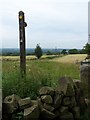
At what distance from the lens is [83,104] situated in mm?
3916

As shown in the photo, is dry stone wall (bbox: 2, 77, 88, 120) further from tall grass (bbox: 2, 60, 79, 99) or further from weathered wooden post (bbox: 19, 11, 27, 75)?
weathered wooden post (bbox: 19, 11, 27, 75)

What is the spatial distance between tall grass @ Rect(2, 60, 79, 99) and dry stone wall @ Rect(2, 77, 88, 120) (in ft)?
1.16

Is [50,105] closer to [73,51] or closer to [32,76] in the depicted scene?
[32,76]

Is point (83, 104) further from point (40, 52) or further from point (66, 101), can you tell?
point (40, 52)

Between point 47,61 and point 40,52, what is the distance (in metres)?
0.44

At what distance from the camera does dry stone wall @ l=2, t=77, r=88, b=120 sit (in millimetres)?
3393

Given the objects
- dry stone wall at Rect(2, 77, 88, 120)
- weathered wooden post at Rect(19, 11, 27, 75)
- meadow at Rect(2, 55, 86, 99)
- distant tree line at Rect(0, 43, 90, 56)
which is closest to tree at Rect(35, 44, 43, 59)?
distant tree line at Rect(0, 43, 90, 56)

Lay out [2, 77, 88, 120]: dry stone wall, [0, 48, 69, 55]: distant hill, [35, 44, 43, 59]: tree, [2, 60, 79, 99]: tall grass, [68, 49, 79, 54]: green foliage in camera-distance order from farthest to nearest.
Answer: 1. [68, 49, 79, 54]: green foliage
2. [35, 44, 43, 59]: tree
3. [0, 48, 69, 55]: distant hill
4. [2, 60, 79, 99]: tall grass
5. [2, 77, 88, 120]: dry stone wall

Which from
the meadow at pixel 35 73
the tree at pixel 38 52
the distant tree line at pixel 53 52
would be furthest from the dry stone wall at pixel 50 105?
the tree at pixel 38 52

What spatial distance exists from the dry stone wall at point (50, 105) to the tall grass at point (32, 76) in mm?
354

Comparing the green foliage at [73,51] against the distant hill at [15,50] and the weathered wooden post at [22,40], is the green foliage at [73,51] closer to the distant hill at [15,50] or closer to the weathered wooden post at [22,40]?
the distant hill at [15,50]

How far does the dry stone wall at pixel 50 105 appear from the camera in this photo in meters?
3.39

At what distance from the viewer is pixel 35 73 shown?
463 centimetres

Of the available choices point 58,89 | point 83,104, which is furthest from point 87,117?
point 58,89
